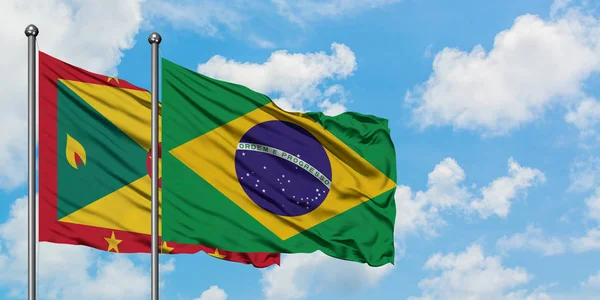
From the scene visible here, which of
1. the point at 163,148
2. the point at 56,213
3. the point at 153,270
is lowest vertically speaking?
the point at 153,270

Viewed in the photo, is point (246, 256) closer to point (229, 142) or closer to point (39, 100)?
point (229, 142)

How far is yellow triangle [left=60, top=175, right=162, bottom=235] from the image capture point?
1709cm

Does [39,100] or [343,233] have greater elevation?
[39,100]

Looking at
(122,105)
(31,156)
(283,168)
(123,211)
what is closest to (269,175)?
(283,168)

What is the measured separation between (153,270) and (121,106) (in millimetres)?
3583

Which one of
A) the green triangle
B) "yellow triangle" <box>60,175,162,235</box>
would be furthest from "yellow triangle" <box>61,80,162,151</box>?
"yellow triangle" <box>60,175,162,235</box>

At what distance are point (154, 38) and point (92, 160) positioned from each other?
255 centimetres

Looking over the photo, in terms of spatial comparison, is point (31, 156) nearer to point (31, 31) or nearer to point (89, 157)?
point (89, 157)

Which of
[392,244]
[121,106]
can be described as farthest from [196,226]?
[392,244]

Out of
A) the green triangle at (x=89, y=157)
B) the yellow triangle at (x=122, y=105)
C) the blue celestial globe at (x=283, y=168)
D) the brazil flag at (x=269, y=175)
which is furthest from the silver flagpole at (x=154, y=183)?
the blue celestial globe at (x=283, y=168)

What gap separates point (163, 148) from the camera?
1688 cm

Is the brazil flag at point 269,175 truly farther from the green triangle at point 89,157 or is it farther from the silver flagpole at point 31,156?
the silver flagpole at point 31,156

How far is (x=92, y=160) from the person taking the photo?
1708cm

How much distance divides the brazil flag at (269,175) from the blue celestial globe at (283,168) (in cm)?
2
